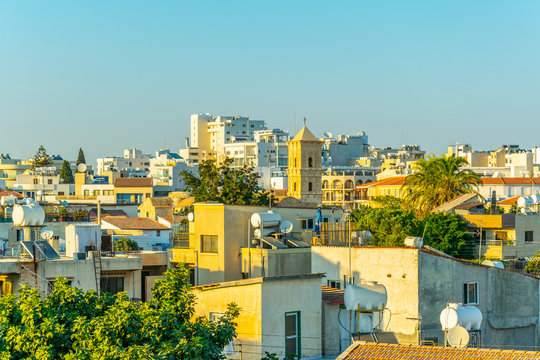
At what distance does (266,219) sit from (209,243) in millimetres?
1582

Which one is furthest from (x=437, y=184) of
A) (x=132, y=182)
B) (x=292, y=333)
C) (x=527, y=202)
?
(x=132, y=182)

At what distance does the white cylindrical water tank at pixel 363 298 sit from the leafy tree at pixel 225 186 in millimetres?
37478

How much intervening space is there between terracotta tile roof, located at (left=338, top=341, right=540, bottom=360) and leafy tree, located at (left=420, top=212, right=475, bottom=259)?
33.2 m

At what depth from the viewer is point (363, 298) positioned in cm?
2034

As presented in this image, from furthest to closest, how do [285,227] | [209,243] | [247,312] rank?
[285,227] < [209,243] < [247,312]

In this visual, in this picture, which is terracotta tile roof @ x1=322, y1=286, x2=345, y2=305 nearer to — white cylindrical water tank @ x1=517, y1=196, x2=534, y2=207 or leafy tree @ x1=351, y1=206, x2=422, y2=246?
leafy tree @ x1=351, y1=206, x2=422, y2=246

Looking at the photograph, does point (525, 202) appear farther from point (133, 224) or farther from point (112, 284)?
point (112, 284)

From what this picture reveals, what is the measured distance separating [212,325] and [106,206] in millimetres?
75409

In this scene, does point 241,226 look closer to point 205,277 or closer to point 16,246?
point 205,277

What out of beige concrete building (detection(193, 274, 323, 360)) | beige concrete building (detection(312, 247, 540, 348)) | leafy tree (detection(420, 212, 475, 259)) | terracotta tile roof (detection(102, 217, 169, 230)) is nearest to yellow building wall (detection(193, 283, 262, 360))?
beige concrete building (detection(193, 274, 323, 360))

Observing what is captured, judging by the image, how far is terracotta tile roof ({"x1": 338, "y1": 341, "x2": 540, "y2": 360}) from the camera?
51.4 ft

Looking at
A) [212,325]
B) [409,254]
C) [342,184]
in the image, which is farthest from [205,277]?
[342,184]

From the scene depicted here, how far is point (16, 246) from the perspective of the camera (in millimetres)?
27562

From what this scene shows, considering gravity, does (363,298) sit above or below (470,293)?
above
